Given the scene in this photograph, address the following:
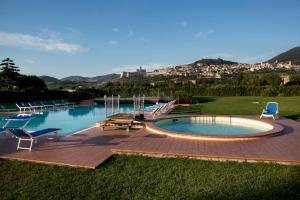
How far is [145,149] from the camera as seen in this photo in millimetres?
6285

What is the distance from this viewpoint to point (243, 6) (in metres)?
19.8

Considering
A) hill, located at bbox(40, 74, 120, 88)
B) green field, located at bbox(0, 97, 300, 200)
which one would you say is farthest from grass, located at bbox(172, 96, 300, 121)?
hill, located at bbox(40, 74, 120, 88)

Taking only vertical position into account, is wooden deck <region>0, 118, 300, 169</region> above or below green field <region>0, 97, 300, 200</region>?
above

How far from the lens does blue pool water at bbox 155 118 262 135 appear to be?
33.2 feet

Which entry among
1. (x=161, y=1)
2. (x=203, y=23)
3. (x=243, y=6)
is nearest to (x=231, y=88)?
(x=203, y=23)

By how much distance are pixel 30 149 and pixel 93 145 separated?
5.01ft

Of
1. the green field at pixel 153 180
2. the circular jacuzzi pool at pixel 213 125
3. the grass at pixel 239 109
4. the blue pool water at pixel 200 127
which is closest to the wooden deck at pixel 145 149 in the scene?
the green field at pixel 153 180

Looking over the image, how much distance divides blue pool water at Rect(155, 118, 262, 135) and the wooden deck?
2214 millimetres

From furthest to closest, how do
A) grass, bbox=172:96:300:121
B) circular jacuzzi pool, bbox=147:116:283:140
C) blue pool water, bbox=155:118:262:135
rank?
grass, bbox=172:96:300:121 → blue pool water, bbox=155:118:262:135 → circular jacuzzi pool, bbox=147:116:283:140

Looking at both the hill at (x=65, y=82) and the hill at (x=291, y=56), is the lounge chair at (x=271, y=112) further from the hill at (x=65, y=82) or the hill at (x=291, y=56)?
the hill at (x=291, y=56)

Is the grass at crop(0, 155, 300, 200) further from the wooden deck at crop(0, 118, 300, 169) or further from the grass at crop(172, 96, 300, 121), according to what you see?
the grass at crop(172, 96, 300, 121)

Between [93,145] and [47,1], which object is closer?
[93,145]

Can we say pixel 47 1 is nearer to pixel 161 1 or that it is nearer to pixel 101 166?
pixel 161 1

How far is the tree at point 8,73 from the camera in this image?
2944 cm
